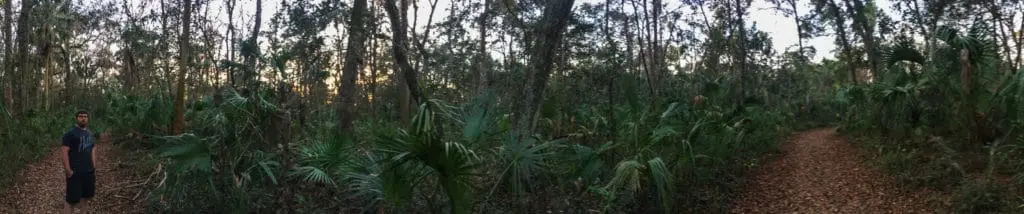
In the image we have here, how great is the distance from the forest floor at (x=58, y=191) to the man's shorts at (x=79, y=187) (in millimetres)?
1500

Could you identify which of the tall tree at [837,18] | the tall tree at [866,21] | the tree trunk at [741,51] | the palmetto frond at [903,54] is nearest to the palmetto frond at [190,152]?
the palmetto frond at [903,54]

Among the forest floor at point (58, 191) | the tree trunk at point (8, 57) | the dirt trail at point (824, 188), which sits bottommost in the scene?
the dirt trail at point (824, 188)

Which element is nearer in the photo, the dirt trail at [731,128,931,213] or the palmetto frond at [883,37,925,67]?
the dirt trail at [731,128,931,213]

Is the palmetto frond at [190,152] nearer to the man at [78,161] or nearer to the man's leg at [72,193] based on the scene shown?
the man at [78,161]

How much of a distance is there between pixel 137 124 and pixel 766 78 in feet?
59.7

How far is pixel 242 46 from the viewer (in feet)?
24.3

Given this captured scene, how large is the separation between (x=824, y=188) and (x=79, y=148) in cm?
925

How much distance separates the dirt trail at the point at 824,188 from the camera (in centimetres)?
760

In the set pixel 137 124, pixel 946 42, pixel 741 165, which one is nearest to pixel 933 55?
pixel 946 42

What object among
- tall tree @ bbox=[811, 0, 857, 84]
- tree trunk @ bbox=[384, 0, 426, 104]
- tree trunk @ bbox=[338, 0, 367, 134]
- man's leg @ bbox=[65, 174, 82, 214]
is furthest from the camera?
tall tree @ bbox=[811, 0, 857, 84]

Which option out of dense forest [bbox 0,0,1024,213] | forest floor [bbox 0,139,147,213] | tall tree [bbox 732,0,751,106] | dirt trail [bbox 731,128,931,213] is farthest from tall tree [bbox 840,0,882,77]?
forest floor [bbox 0,139,147,213]

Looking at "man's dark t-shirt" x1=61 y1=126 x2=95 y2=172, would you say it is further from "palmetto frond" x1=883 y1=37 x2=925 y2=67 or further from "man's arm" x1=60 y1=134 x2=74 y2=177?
"palmetto frond" x1=883 y1=37 x2=925 y2=67

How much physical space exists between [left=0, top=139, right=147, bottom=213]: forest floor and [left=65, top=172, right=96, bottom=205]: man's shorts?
4.92 ft

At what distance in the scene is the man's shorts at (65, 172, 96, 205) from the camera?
6.16 meters
